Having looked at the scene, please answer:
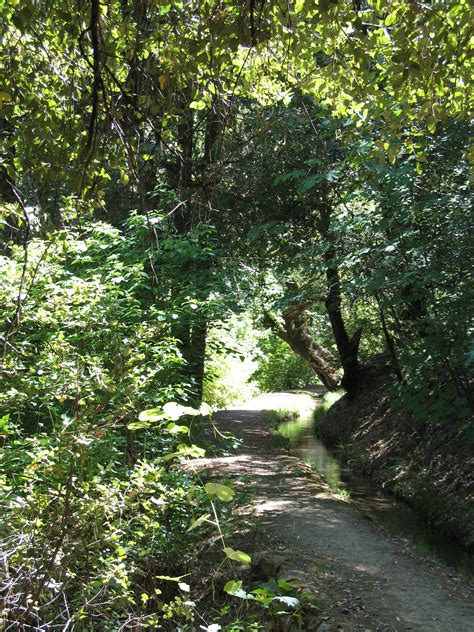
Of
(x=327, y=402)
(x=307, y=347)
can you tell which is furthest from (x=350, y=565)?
(x=327, y=402)

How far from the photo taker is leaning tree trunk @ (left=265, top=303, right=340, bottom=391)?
18.7m

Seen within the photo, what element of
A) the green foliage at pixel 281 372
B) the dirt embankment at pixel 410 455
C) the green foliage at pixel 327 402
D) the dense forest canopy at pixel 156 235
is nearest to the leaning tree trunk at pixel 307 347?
the green foliage at pixel 327 402

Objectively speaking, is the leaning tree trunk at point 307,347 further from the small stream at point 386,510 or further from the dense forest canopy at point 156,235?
the dense forest canopy at point 156,235

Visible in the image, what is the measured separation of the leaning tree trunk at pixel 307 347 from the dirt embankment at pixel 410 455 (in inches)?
125

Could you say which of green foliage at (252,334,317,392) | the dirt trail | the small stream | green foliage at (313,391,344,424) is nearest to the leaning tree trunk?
green foliage at (313,391,344,424)

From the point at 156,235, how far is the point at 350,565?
178 inches

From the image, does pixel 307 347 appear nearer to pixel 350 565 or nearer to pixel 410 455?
pixel 410 455

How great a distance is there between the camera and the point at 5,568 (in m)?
2.76

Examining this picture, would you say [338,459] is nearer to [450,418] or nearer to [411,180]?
[450,418]

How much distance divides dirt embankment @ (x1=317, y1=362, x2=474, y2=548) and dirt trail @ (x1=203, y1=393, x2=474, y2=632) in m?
1.54

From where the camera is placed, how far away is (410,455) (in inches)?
446

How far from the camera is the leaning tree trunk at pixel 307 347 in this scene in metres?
18.7

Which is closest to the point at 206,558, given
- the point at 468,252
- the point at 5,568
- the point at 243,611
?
the point at 243,611

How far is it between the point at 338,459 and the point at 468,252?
23.0 feet
